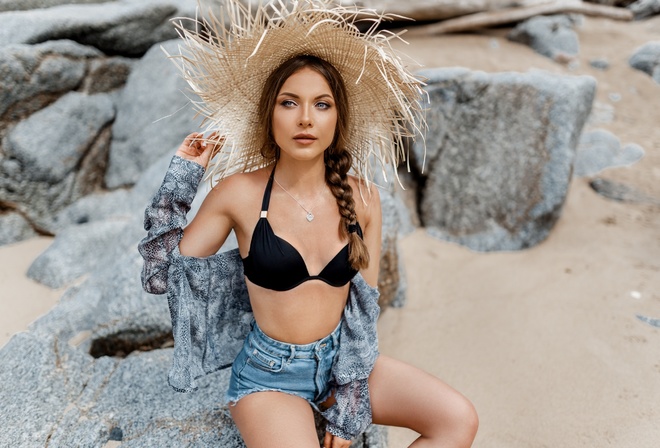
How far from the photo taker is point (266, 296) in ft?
7.09

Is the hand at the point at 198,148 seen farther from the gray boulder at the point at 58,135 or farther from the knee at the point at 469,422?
the gray boulder at the point at 58,135

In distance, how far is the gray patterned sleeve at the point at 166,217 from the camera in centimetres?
204

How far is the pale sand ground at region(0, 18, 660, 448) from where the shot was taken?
109 inches

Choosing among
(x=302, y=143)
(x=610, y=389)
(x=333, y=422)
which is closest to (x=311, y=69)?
(x=302, y=143)

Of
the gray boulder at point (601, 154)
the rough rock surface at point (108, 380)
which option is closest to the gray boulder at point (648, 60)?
the gray boulder at point (601, 154)

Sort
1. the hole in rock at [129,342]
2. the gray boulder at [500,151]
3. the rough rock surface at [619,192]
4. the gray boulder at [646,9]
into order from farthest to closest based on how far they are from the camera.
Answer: the gray boulder at [646,9], the rough rock surface at [619,192], the gray boulder at [500,151], the hole in rock at [129,342]

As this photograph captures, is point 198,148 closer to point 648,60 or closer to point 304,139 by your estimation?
point 304,139

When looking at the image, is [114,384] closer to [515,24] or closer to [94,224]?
[94,224]

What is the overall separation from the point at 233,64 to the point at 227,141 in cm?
31

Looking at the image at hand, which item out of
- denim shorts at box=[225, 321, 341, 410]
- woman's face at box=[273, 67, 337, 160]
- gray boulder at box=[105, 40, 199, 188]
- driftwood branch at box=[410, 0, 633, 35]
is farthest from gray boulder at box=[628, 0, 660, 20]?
denim shorts at box=[225, 321, 341, 410]

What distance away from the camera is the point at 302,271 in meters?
2.10

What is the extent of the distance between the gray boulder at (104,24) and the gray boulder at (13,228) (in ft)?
4.73

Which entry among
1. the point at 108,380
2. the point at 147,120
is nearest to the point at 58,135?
the point at 147,120

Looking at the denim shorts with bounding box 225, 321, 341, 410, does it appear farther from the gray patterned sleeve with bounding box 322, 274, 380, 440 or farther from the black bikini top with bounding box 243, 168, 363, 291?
the black bikini top with bounding box 243, 168, 363, 291
